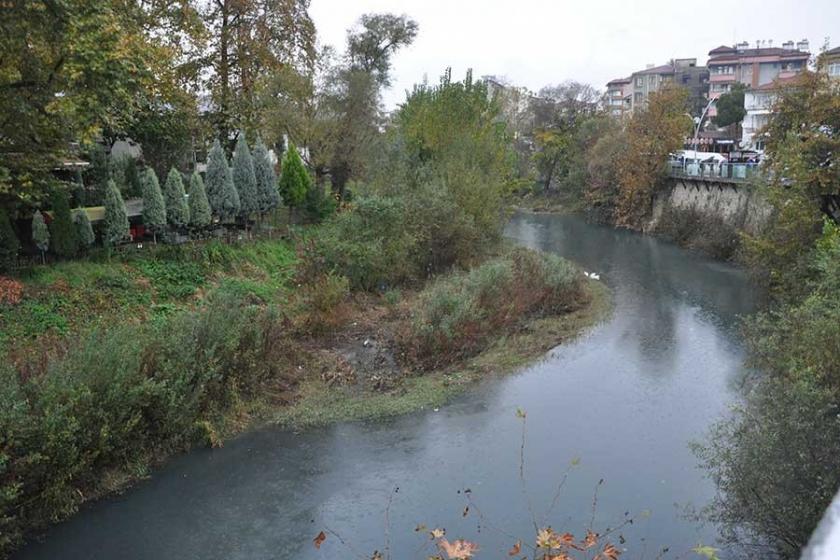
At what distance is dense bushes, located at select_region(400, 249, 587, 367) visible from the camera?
599 inches

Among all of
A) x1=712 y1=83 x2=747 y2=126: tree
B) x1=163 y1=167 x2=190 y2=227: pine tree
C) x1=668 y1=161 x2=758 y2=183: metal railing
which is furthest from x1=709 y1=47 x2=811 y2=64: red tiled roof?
x1=163 y1=167 x2=190 y2=227: pine tree

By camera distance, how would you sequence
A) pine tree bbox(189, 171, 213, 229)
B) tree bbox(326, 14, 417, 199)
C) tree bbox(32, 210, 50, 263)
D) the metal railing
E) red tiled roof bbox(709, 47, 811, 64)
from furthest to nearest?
red tiled roof bbox(709, 47, 811, 64), the metal railing, tree bbox(326, 14, 417, 199), pine tree bbox(189, 171, 213, 229), tree bbox(32, 210, 50, 263)

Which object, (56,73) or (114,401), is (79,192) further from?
(114,401)

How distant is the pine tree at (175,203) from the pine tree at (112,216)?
1.59 meters

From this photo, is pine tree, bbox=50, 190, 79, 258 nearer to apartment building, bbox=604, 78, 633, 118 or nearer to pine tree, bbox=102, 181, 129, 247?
pine tree, bbox=102, 181, 129, 247

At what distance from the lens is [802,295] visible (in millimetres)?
17375

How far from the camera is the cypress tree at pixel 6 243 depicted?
13320 millimetres

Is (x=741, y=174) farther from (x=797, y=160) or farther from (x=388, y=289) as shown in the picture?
(x=388, y=289)

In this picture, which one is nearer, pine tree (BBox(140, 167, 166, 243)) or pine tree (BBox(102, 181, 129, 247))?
pine tree (BBox(102, 181, 129, 247))

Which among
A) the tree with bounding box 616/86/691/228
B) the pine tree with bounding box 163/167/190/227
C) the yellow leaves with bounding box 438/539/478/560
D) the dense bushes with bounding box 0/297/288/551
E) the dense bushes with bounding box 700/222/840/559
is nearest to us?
the yellow leaves with bounding box 438/539/478/560

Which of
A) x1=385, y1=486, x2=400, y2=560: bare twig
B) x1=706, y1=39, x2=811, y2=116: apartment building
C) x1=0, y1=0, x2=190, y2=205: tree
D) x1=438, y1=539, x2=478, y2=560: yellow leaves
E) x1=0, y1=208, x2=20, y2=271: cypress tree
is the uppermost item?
x1=706, y1=39, x2=811, y2=116: apartment building

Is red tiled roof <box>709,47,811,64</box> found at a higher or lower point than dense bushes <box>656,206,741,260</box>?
higher

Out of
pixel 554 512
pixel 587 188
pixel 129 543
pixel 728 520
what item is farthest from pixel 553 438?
pixel 587 188

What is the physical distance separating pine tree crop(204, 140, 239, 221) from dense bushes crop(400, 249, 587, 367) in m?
6.13
